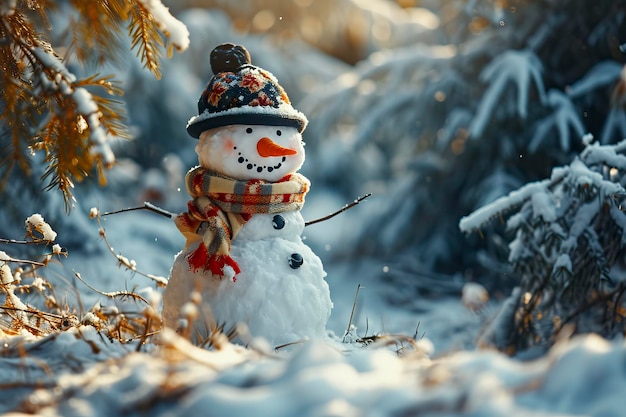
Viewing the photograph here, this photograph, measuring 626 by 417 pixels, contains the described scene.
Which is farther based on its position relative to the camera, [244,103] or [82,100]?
[244,103]

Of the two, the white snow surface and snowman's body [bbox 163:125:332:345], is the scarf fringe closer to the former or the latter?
snowman's body [bbox 163:125:332:345]

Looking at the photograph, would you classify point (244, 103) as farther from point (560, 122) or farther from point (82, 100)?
point (560, 122)

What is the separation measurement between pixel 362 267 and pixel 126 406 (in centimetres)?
460

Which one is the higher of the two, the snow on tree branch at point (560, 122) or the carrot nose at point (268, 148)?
the snow on tree branch at point (560, 122)

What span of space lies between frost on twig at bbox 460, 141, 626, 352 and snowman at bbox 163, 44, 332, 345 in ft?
3.34

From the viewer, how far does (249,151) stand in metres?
2.13

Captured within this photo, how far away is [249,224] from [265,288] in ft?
0.75

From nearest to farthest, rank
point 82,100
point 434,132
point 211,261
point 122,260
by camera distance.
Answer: point 82,100 → point 211,261 → point 122,260 → point 434,132

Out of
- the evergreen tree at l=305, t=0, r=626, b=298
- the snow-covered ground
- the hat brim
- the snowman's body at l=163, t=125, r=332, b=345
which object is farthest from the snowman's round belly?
the evergreen tree at l=305, t=0, r=626, b=298

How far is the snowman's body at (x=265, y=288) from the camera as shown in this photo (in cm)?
202

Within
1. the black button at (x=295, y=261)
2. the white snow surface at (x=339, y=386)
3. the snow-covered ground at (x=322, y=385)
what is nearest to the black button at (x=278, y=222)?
the black button at (x=295, y=261)

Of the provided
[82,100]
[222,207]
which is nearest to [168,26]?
[82,100]

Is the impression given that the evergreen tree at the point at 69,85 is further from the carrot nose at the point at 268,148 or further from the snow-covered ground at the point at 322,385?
the snow-covered ground at the point at 322,385

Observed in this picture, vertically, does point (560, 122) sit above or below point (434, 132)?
below
